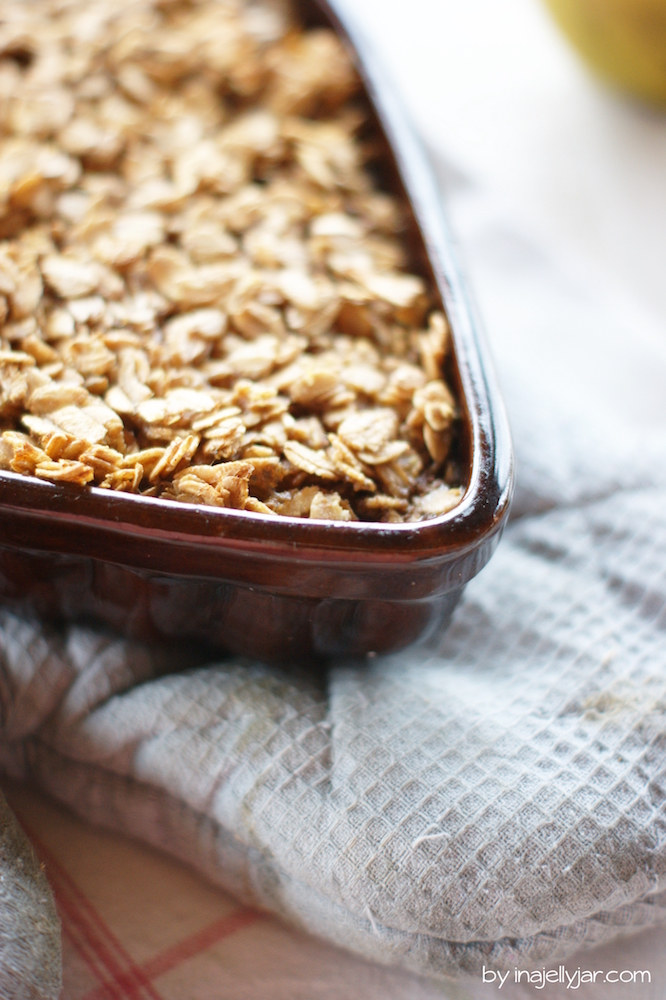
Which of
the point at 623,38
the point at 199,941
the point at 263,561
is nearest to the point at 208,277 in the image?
the point at 263,561

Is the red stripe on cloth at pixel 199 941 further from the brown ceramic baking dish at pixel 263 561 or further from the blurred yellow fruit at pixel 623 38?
the blurred yellow fruit at pixel 623 38

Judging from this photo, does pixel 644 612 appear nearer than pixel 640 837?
No

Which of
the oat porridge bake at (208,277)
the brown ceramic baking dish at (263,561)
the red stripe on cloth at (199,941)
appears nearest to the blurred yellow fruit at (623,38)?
the oat porridge bake at (208,277)

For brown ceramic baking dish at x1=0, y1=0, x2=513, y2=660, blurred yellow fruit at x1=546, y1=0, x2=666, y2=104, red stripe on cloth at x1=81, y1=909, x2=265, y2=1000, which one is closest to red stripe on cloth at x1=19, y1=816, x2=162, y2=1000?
red stripe on cloth at x1=81, y1=909, x2=265, y2=1000

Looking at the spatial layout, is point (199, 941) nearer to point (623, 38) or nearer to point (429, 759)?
point (429, 759)

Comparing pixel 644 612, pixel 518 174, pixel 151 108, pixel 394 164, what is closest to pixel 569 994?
pixel 644 612

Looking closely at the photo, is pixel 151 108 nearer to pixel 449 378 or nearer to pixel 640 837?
pixel 449 378
